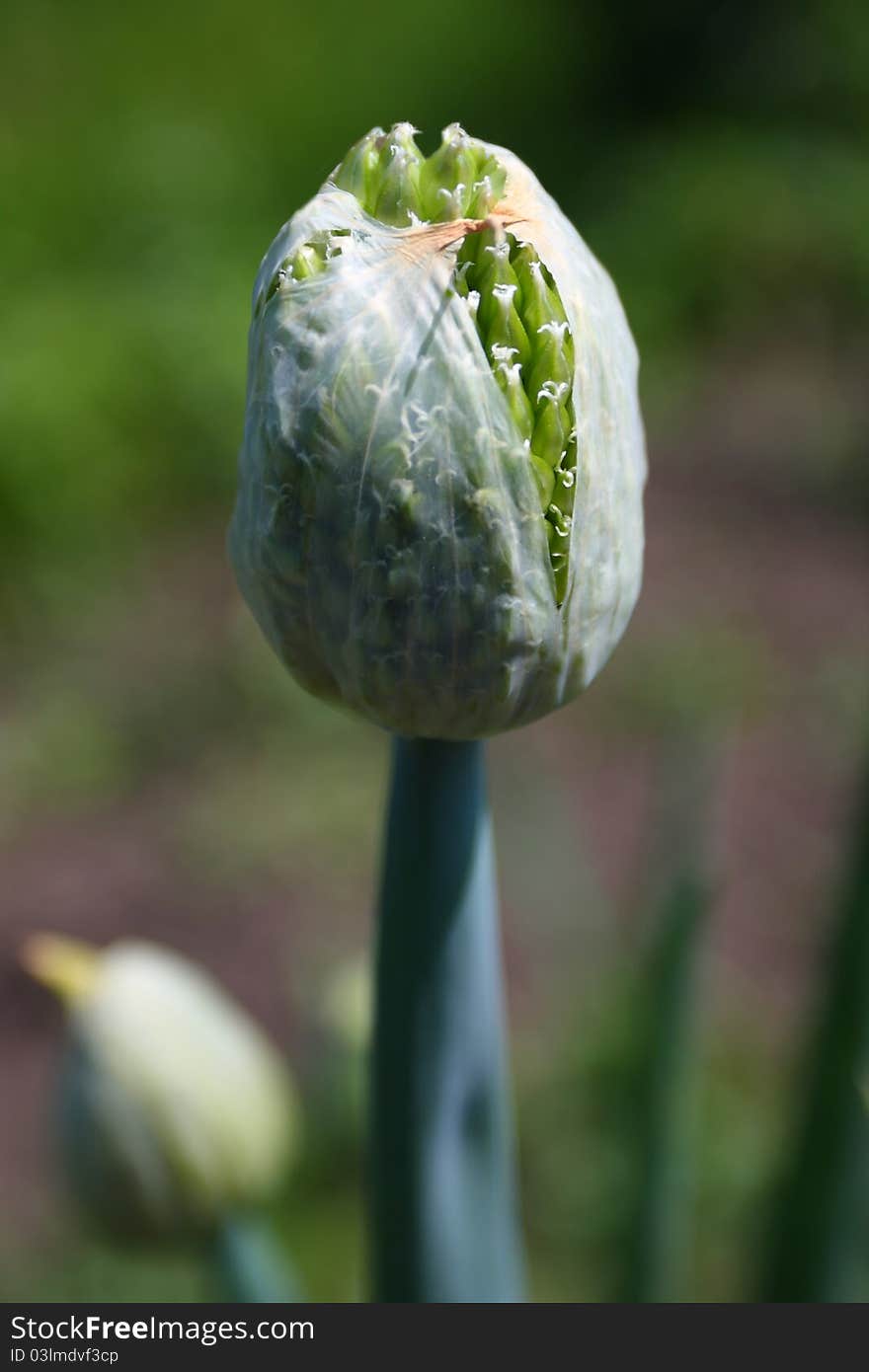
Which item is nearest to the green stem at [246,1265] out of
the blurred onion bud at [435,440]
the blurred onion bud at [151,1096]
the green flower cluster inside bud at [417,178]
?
the blurred onion bud at [151,1096]

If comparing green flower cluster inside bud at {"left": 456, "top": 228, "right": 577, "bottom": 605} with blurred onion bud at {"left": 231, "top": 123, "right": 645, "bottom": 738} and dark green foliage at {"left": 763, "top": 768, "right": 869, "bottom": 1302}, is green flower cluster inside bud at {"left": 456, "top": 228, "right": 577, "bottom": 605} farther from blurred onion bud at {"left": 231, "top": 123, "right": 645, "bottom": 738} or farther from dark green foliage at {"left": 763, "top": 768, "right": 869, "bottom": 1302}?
dark green foliage at {"left": 763, "top": 768, "right": 869, "bottom": 1302}

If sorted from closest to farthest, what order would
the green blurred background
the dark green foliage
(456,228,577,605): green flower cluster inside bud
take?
(456,228,577,605): green flower cluster inside bud
the dark green foliage
the green blurred background

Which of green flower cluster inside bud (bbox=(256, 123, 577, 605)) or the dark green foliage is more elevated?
green flower cluster inside bud (bbox=(256, 123, 577, 605))

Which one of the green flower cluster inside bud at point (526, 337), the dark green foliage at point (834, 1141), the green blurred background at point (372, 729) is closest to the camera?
the green flower cluster inside bud at point (526, 337)

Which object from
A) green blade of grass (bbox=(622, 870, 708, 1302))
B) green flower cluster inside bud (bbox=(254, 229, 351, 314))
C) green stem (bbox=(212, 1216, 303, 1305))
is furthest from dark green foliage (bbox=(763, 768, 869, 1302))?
green flower cluster inside bud (bbox=(254, 229, 351, 314))

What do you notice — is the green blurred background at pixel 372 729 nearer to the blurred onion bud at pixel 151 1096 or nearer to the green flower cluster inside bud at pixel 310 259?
the blurred onion bud at pixel 151 1096

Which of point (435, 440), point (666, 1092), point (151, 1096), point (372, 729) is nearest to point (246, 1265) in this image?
point (151, 1096)

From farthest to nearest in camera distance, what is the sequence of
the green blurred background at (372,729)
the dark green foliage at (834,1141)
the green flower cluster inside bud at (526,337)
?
the green blurred background at (372,729) < the dark green foliage at (834,1141) < the green flower cluster inside bud at (526,337)

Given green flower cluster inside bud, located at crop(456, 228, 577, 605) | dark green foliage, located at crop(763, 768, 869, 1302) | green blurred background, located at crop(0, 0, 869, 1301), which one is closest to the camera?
green flower cluster inside bud, located at crop(456, 228, 577, 605)
